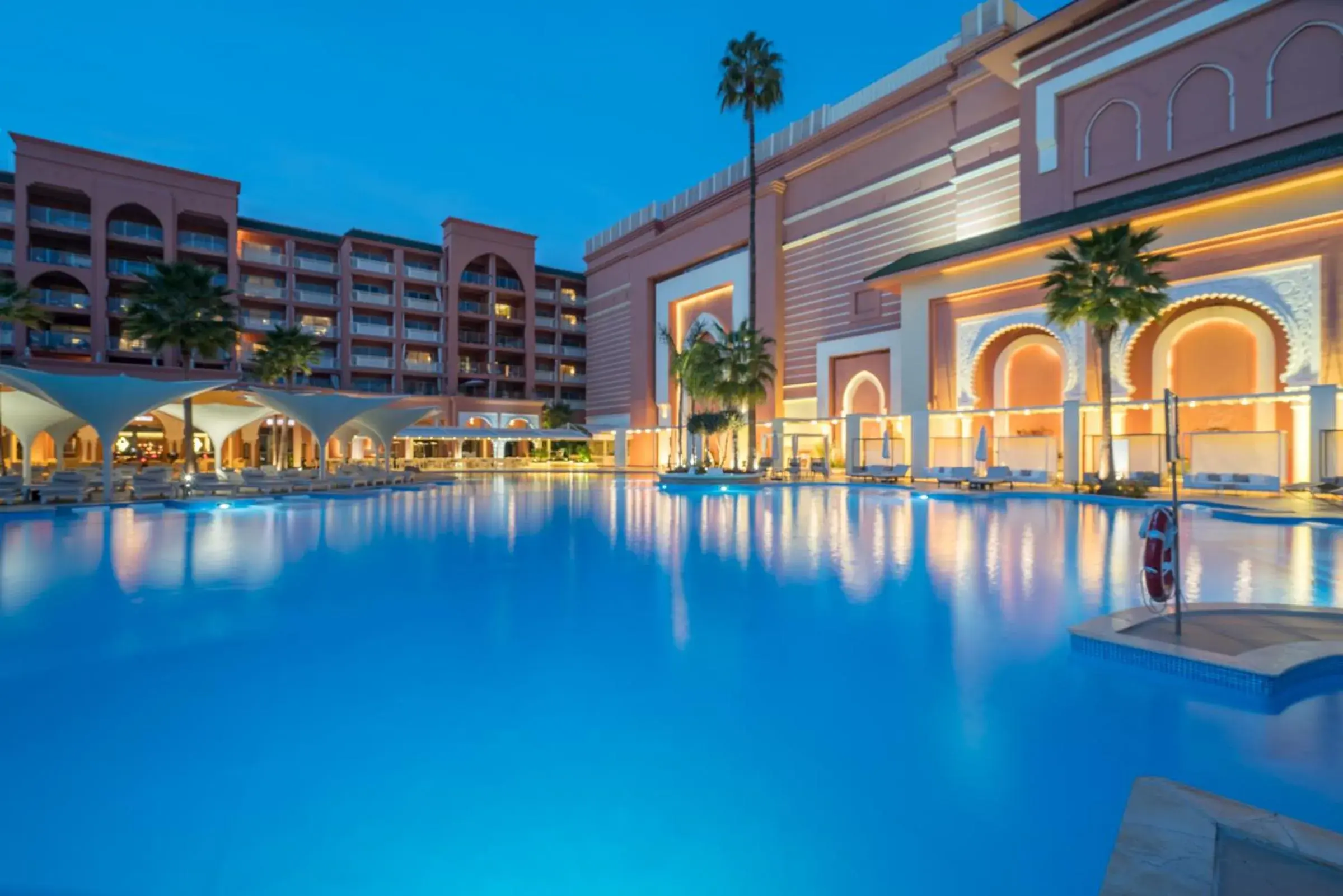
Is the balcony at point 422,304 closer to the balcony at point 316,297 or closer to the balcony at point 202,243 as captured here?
the balcony at point 316,297

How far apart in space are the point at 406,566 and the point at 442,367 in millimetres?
40835

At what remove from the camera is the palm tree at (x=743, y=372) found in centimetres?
2800

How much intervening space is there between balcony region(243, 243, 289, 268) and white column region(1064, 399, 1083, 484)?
138 feet

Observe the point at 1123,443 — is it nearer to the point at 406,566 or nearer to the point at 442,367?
the point at 406,566

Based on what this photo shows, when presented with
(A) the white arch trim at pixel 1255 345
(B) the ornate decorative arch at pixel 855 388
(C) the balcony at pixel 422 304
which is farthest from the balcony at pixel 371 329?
(A) the white arch trim at pixel 1255 345

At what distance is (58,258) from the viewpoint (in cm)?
3506

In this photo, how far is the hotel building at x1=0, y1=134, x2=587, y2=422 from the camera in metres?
34.8

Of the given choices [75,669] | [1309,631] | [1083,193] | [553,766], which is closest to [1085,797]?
[553,766]

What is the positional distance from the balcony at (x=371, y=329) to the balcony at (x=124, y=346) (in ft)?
35.3

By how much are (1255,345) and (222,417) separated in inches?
1343

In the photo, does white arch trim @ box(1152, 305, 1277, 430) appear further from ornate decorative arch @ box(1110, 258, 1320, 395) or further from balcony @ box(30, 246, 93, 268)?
balcony @ box(30, 246, 93, 268)

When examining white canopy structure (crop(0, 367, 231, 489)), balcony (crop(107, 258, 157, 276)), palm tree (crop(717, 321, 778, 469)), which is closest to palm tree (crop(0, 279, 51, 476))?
balcony (crop(107, 258, 157, 276))

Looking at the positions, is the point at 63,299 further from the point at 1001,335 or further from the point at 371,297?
the point at 1001,335

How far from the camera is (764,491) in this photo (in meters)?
22.9
